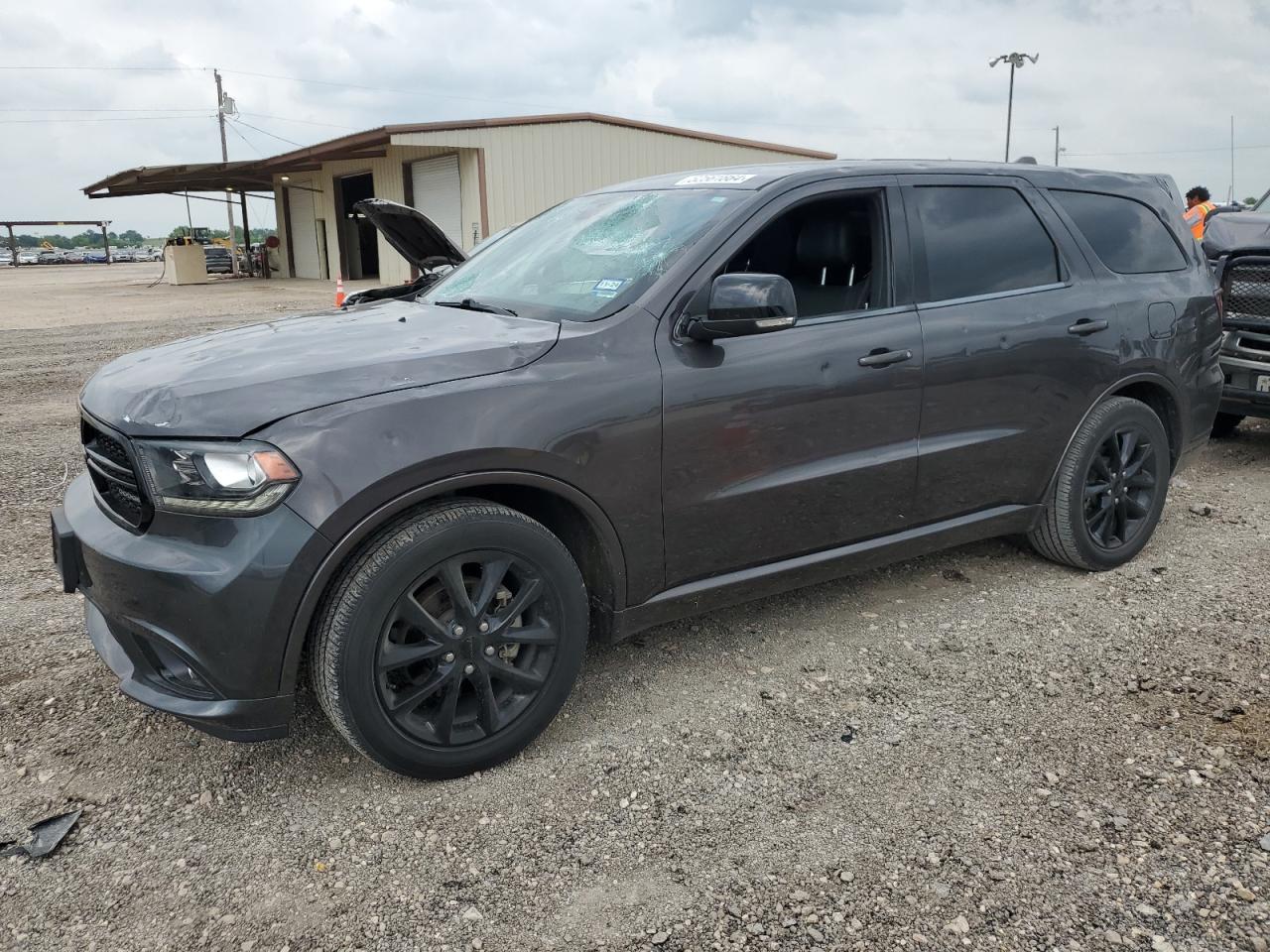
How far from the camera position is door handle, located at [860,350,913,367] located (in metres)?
3.54

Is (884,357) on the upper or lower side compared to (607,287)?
lower

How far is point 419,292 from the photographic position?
4.11 metres

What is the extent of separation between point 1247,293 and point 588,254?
5.09 meters

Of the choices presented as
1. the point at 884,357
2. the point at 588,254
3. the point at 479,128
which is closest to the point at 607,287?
the point at 588,254

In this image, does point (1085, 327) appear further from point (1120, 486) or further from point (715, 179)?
point (715, 179)

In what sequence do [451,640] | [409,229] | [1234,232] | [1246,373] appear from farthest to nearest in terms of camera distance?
[1234,232] → [1246,373] → [409,229] → [451,640]

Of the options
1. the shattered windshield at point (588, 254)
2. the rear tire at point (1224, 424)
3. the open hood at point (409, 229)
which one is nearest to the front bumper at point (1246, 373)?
the rear tire at point (1224, 424)

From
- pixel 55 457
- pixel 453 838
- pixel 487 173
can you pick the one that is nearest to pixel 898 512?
pixel 453 838

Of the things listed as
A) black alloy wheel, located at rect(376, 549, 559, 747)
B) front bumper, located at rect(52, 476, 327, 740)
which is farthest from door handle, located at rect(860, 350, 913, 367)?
front bumper, located at rect(52, 476, 327, 740)

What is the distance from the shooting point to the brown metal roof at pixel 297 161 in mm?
21984

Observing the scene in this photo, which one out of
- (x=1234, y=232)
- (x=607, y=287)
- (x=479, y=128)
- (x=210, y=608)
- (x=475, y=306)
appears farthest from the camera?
(x=479, y=128)

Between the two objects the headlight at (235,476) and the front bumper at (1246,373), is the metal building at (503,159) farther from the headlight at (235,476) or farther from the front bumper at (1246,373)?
the headlight at (235,476)

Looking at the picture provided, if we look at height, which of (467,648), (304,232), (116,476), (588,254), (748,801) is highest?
(304,232)

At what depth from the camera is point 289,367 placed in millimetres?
2766
